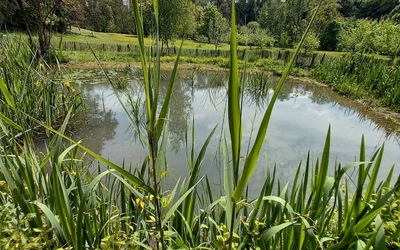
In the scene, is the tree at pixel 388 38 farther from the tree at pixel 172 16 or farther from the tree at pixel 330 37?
the tree at pixel 330 37

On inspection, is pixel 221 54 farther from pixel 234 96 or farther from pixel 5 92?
pixel 234 96

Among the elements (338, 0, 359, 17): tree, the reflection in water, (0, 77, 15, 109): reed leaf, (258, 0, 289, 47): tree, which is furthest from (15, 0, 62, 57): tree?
(338, 0, 359, 17): tree

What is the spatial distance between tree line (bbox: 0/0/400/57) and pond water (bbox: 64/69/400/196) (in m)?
1.13

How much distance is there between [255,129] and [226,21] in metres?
3.77

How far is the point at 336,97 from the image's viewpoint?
335 inches

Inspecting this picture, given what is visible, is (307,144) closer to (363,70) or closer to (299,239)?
(299,239)

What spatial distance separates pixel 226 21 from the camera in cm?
125

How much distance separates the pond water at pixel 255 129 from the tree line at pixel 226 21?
113 cm

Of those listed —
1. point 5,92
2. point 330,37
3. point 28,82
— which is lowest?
Answer: point 28,82

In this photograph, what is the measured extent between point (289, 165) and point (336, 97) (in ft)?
20.2

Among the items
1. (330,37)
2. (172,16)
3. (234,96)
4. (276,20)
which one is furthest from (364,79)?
(330,37)

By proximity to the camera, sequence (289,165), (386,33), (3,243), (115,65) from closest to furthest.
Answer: (3,243) → (289,165) → (386,33) → (115,65)

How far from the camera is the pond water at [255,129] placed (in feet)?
11.4

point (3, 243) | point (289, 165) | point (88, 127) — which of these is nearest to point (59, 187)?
point (3, 243)
